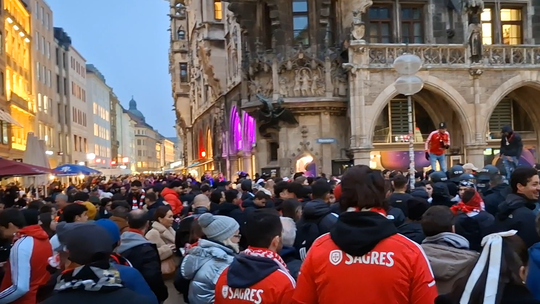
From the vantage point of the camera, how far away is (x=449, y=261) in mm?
4496

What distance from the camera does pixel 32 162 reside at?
68.3 ft

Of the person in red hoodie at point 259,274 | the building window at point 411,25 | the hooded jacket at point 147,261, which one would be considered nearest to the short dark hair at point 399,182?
the hooded jacket at point 147,261

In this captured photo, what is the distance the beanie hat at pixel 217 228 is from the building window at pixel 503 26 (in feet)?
82.9

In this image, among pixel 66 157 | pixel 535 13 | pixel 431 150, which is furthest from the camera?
pixel 66 157

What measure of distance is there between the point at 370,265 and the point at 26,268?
357cm

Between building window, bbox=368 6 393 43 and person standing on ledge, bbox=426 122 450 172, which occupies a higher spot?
building window, bbox=368 6 393 43

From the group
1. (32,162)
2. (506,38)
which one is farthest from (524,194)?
Result: (506,38)

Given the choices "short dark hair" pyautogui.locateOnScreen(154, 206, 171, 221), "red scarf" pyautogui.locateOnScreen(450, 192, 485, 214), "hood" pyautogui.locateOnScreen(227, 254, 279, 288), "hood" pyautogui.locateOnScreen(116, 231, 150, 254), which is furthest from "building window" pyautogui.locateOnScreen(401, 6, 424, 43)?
"hood" pyautogui.locateOnScreen(227, 254, 279, 288)

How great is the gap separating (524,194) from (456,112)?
20695mm

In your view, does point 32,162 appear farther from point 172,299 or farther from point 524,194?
point 524,194

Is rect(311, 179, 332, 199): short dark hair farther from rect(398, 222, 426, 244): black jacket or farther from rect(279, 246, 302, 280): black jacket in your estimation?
rect(279, 246, 302, 280): black jacket

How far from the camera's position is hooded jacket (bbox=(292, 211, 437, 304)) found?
319 centimetres

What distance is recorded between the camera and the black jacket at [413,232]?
5.47 m

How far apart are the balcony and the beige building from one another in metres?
36.7
